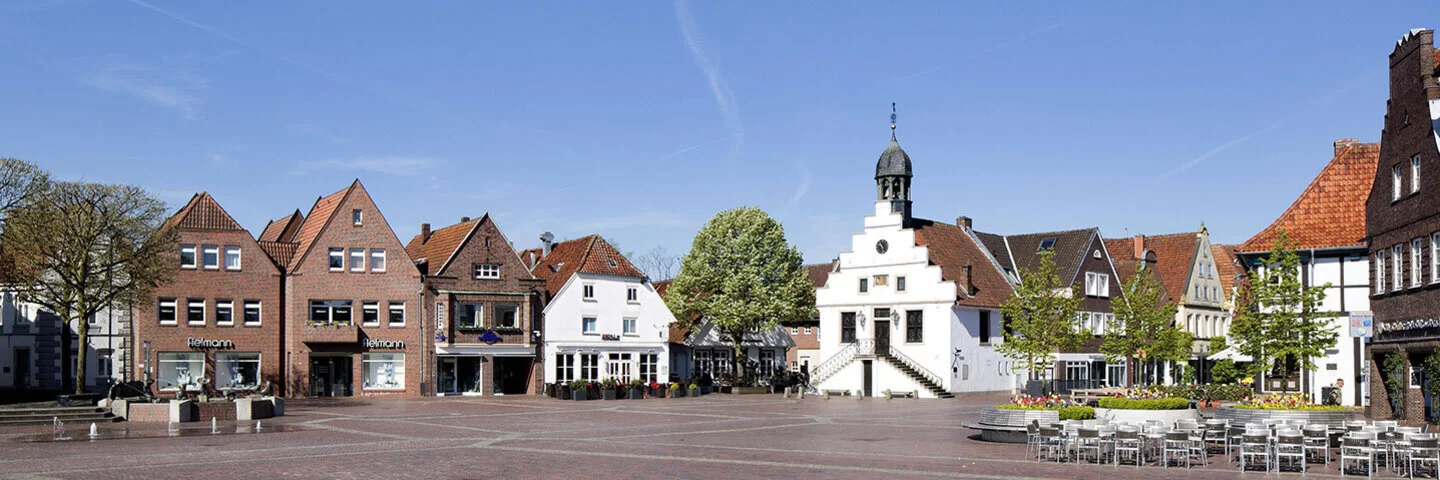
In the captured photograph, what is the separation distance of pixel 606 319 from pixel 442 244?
8.62m

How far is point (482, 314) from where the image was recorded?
61.1 m

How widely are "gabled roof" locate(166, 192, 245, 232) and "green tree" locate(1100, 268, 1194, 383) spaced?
36.4 meters

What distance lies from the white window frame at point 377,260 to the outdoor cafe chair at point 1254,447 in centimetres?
4405

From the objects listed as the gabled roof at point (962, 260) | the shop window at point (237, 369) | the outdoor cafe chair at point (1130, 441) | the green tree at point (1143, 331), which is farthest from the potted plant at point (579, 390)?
the outdoor cafe chair at point (1130, 441)

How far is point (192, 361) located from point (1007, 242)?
136ft

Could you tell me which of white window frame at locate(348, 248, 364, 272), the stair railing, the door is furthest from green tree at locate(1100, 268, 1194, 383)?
white window frame at locate(348, 248, 364, 272)

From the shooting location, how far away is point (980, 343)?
206 ft

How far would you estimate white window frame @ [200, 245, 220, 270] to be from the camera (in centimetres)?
5653

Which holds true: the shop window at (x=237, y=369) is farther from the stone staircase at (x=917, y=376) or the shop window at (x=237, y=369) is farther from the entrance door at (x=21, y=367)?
the stone staircase at (x=917, y=376)

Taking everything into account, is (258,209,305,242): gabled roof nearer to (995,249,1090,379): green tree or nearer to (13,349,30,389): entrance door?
(13,349,30,389): entrance door

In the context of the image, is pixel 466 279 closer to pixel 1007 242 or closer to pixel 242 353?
pixel 242 353

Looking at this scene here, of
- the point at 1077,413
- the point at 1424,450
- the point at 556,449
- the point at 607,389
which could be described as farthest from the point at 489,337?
the point at 1424,450

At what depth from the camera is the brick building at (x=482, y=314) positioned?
6016 centimetres

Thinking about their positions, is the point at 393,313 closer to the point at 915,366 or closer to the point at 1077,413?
the point at 915,366
